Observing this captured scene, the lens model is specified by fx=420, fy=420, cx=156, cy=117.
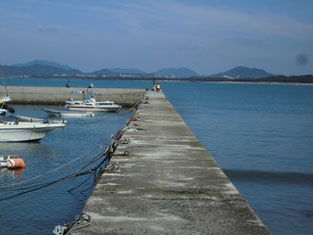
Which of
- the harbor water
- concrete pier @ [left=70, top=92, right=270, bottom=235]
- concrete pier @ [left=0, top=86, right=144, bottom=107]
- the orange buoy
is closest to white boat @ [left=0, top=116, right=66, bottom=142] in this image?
the harbor water

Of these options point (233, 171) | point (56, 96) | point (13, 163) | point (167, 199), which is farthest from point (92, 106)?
point (167, 199)

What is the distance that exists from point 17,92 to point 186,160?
2546 inches

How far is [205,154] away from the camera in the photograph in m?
15.1

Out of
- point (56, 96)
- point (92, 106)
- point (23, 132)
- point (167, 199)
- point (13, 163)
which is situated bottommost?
point (13, 163)

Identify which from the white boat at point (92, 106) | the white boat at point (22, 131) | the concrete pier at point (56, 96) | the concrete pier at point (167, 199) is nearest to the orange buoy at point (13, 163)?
the concrete pier at point (167, 199)

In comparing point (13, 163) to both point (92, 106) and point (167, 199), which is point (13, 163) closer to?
point (167, 199)

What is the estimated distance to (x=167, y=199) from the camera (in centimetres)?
950

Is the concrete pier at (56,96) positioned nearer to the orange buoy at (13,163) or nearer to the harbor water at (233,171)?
the harbor water at (233,171)

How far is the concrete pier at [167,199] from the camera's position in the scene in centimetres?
776

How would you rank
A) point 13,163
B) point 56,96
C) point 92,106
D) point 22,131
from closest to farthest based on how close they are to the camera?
point 13,163, point 22,131, point 92,106, point 56,96

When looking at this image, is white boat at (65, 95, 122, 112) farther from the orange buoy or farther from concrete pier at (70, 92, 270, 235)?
concrete pier at (70, 92, 270, 235)

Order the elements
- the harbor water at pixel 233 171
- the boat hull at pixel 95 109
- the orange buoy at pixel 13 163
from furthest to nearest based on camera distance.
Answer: the boat hull at pixel 95 109 < the orange buoy at pixel 13 163 < the harbor water at pixel 233 171

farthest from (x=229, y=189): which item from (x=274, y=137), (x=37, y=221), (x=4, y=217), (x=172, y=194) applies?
(x=274, y=137)

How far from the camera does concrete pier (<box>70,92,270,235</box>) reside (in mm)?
7758
